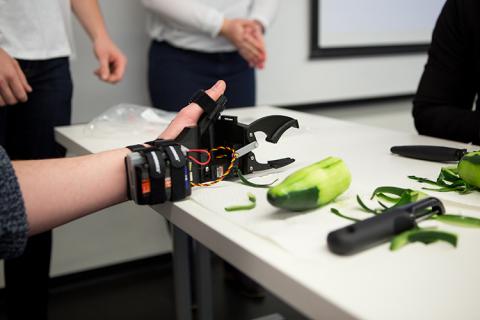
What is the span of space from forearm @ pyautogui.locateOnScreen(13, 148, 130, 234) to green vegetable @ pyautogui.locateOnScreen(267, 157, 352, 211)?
23 centimetres

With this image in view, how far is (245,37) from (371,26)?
1.00m

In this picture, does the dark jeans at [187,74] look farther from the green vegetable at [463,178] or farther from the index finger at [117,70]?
the green vegetable at [463,178]

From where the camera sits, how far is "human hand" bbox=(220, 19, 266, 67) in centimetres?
153

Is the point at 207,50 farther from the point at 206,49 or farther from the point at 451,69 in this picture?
the point at 451,69

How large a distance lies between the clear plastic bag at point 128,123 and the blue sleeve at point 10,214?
545mm

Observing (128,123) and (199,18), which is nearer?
(128,123)

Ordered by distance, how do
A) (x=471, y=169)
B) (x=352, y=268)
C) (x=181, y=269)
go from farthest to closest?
(x=181, y=269) < (x=471, y=169) < (x=352, y=268)

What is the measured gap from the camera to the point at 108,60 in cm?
133

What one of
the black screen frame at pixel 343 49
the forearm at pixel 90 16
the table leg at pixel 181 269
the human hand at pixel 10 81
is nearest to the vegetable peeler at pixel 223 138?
the table leg at pixel 181 269

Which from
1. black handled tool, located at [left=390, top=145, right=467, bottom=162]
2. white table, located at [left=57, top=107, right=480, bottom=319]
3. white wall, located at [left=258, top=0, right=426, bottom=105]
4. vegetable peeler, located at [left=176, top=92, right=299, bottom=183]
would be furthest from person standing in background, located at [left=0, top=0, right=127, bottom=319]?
white wall, located at [left=258, top=0, right=426, bottom=105]

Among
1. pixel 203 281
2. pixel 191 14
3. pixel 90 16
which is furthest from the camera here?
pixel 191 14

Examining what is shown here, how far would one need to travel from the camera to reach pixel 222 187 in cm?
76

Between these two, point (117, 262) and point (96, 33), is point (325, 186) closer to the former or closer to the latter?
point (96, 33)

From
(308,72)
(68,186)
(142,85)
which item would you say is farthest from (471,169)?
(308,72)
